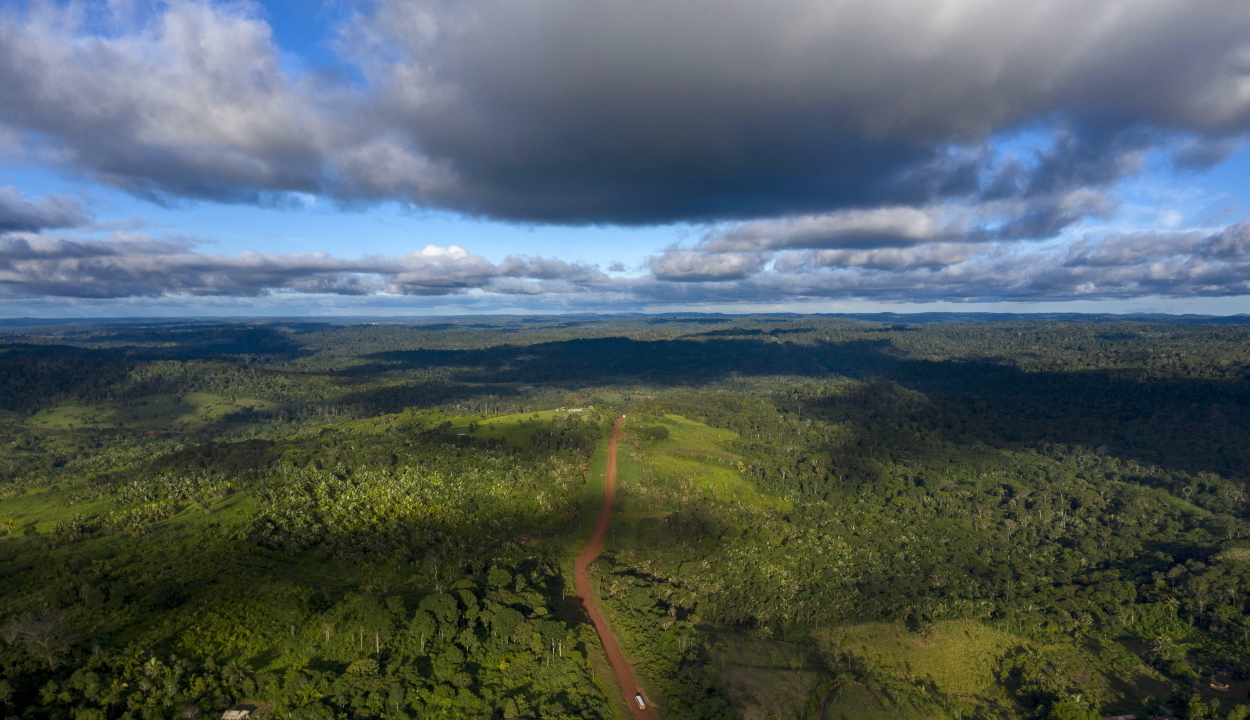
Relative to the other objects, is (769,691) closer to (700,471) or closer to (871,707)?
(871,707)

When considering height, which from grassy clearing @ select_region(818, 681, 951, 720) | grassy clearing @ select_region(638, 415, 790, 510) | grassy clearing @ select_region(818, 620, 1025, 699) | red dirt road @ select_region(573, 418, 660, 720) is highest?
grassy clearing @ select_region(638, 415, 790, 510)

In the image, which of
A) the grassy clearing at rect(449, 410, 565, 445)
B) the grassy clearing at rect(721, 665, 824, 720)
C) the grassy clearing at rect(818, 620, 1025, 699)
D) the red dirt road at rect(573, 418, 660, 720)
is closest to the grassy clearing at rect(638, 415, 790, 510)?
the red dirt road at rect(573, 418, 660, 720)

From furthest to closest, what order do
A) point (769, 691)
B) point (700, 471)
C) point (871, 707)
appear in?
point (700, 471) → point (769, 691) → point (871, 707)

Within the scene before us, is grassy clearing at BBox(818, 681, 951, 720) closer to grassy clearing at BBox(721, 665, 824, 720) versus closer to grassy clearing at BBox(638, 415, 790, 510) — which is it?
grassy clearing at BBox(721, 665, 824, 720)

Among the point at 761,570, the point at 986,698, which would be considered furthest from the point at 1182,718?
the point at 761,570

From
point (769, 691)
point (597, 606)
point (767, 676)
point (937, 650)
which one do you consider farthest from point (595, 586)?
point (937, 650)

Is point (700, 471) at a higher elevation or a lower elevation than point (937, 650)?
higher

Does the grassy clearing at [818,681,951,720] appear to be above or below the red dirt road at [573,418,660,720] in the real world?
below

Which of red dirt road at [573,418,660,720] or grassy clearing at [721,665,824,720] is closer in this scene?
grassy clearing at [721,665,824,720]

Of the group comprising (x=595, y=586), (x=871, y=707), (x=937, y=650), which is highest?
(x=595, y=586)
